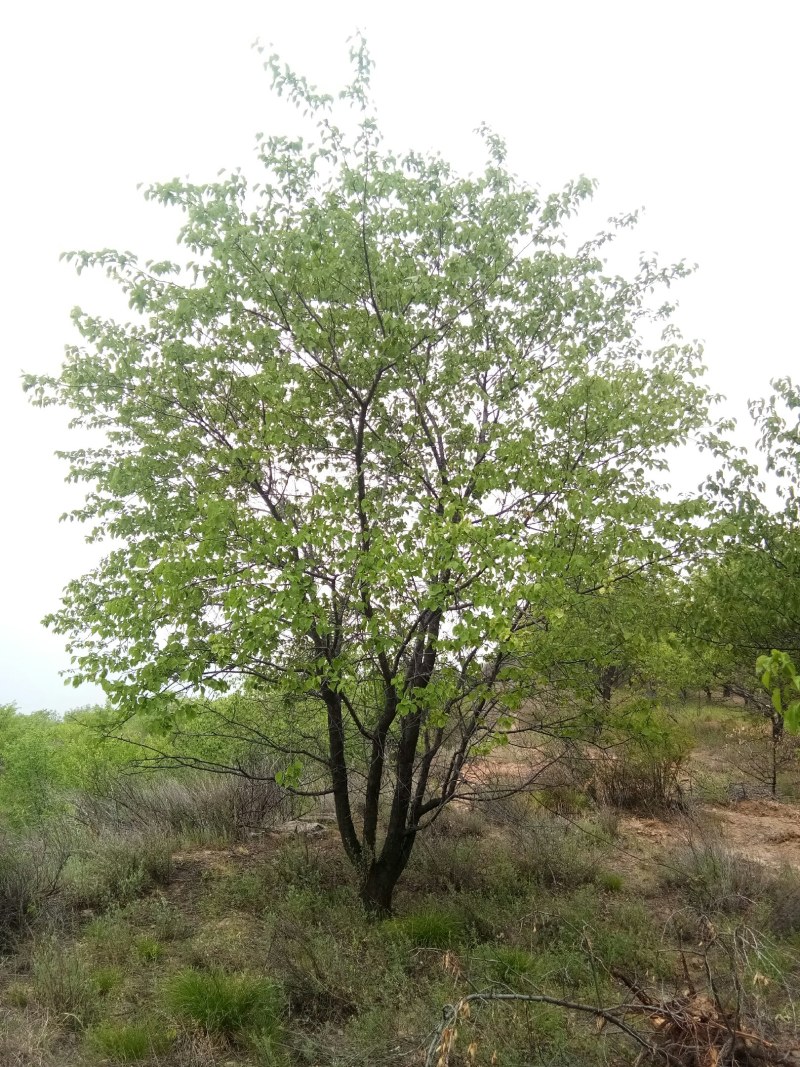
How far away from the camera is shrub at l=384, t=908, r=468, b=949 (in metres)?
6.16

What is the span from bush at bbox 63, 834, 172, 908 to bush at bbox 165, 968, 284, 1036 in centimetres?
249

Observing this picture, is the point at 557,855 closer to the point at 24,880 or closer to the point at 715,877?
the point at 715,877

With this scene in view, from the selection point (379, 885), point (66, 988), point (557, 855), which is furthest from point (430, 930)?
point (66, 988)

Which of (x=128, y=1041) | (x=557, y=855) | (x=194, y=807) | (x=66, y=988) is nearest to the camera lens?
(x=128, y=1041)

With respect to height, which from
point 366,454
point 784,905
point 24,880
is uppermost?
point 366,454

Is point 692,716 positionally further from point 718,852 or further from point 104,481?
point 104,481

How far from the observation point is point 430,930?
626 cm

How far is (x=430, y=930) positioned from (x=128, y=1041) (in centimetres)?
278

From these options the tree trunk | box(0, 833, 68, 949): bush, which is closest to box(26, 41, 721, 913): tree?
the tree trunk

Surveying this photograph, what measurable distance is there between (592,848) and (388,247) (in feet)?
26.0

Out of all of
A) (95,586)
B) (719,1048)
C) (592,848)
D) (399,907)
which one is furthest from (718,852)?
(95,586)

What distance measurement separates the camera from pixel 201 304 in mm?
5781

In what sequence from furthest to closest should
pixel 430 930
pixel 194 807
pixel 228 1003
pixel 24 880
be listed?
pixel 194 807 → pixel 24 880 → pixel 430 930 → pixel 228 1003

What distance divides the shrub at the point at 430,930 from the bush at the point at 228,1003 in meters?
1.48
